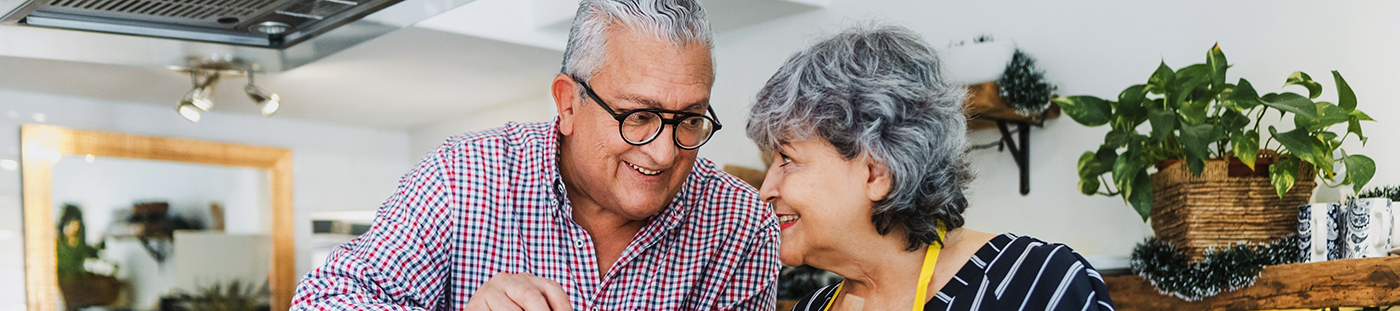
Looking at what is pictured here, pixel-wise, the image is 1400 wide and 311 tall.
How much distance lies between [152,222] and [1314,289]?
3.51m

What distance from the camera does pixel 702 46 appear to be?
1.19 metres

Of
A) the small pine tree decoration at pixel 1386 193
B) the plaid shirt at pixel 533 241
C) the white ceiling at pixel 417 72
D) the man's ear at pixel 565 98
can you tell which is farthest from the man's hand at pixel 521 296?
the white ceiling at pixel 417 72

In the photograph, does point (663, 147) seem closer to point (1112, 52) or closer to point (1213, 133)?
point (1213, 133)

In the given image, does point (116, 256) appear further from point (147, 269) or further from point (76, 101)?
point (76, 101)

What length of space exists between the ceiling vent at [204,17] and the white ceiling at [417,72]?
3.39ft

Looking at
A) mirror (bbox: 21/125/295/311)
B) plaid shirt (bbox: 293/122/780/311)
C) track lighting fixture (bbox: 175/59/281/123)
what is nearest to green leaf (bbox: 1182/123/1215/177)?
plaid shirt (bbox: 293/122/780/311)

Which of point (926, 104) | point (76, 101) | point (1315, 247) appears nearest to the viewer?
point (926, 104)

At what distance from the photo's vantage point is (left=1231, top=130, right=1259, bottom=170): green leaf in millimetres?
1584

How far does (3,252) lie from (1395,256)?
11.9 ft

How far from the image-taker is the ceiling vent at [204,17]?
4.83 ft

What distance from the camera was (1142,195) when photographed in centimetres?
173

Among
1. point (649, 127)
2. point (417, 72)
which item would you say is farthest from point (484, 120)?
point (649, 127)

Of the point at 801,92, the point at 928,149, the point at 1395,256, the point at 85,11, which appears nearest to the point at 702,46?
the point at 801,92

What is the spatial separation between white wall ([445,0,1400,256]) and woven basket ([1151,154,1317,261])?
18 cm
